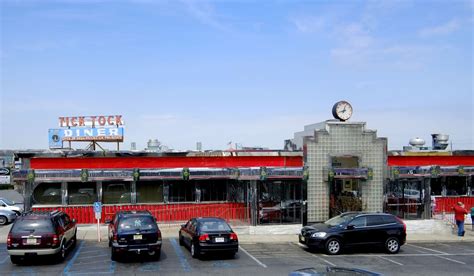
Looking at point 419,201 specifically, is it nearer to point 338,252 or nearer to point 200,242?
point 338,252

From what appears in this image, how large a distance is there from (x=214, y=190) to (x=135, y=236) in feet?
34.3

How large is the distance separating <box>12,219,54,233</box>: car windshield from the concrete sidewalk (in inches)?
235

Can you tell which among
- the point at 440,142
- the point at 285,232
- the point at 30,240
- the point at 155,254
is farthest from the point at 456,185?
the point at 30,240

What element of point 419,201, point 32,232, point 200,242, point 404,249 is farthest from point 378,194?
point 32,232

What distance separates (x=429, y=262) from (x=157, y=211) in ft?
42.9

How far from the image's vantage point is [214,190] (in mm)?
27016

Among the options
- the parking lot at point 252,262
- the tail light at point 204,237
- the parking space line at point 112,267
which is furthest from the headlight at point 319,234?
the parking space line at point 112,267

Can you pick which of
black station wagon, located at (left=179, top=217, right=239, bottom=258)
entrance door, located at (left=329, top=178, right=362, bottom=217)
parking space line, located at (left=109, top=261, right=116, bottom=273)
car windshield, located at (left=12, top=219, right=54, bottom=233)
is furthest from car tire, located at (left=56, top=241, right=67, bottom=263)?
entrance door, located at (left=329, top=178, right=362, bottom=217)

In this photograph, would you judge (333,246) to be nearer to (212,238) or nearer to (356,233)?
(356,233)

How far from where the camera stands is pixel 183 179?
25609 mm

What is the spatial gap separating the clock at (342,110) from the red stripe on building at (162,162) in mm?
2822

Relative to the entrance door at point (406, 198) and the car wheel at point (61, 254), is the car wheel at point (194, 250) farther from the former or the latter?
the entrance door at point (406, 198)

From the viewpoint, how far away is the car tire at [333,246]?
1941 centimetres

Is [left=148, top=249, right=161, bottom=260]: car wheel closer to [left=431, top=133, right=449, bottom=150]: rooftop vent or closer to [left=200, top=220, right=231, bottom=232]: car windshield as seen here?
[left=200, top=220, right=231, bottom=232]: car windshield
